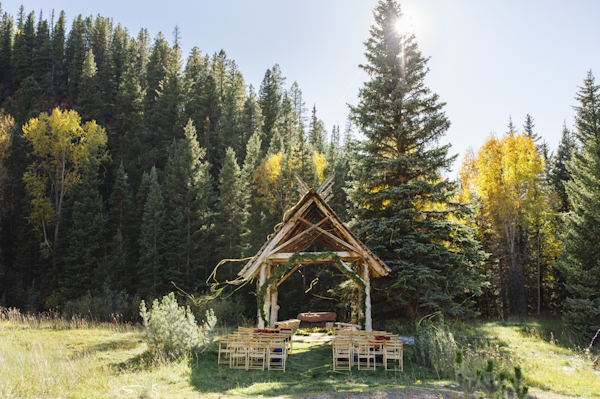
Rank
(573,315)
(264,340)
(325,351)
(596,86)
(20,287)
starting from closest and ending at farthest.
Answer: (264,340)
(325,351)
(573,315)
(596,86)
(20,287)

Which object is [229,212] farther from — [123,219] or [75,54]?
[75,54]

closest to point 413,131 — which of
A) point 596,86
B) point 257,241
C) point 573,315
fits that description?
point 573,315

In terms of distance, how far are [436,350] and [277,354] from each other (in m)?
3.73

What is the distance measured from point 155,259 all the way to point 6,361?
23240mm

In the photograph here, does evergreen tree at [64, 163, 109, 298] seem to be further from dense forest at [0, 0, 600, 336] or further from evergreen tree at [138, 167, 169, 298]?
evergreen tree at [138, 167, 169, 298]

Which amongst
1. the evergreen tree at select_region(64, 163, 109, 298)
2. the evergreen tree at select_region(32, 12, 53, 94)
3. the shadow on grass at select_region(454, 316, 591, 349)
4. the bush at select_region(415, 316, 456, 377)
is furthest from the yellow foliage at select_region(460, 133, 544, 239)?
the evergreen tree at select_region(32, 12, 53, 94)

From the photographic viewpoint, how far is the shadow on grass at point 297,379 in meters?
6.20

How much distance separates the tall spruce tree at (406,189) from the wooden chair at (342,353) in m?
5.99

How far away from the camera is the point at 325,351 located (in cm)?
1030

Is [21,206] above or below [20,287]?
above

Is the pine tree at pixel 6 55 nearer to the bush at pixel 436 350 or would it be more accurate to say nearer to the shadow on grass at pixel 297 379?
the shadow on grass at pixel 297 379

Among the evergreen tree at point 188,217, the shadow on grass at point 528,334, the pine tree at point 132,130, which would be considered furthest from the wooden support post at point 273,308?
the pine tree at point 132,130

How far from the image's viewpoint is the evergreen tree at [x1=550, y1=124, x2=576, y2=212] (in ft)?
82.7

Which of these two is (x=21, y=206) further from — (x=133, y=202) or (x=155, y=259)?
(x=155, y=259)
